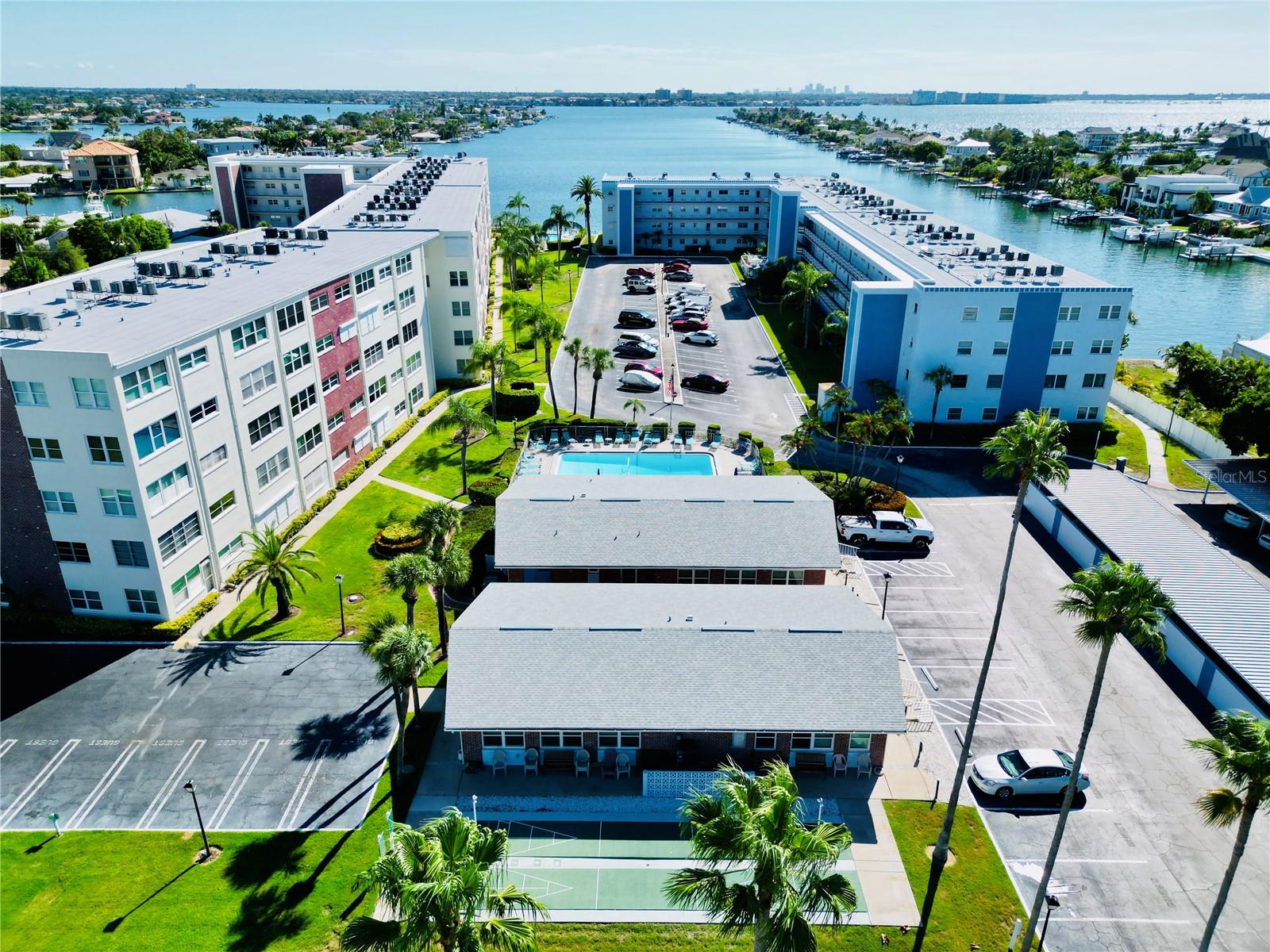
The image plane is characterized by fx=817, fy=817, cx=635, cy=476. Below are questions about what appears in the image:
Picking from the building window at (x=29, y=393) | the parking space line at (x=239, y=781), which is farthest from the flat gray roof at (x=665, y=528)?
the building window at (x=29, y=393)

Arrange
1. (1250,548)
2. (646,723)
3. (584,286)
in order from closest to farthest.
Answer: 1. (646,723)
2. (1250,548)
3. (584,286)

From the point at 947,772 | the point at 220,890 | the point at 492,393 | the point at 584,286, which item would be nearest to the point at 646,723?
the point at 947,772

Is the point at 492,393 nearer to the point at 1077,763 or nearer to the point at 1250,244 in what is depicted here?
the point at 1077,763

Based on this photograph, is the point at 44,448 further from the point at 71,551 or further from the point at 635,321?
the point at 635,321

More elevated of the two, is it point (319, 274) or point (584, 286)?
point (319, 274)

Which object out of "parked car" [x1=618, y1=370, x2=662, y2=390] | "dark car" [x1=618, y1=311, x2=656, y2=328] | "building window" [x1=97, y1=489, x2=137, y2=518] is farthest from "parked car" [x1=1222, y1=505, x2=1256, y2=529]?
"building window" [x1=97, y1=489, x2=137, y2=518]

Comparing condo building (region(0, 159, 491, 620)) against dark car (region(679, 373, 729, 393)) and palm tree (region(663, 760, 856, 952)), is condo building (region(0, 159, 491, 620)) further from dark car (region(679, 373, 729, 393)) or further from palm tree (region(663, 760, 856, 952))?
palm tree (region(663, 760, 856, 952))
